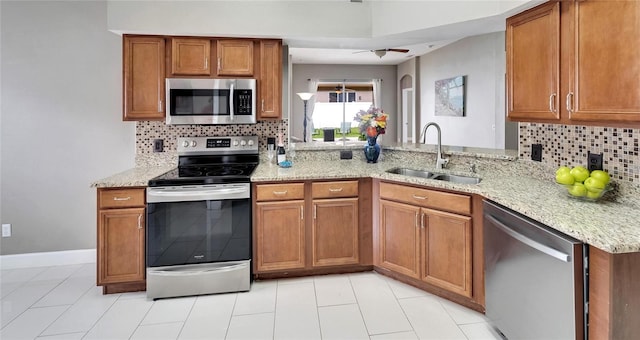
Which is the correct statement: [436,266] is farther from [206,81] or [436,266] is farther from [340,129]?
[340,129]

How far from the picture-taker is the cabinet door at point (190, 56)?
124 inches

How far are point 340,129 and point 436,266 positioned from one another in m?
6.71

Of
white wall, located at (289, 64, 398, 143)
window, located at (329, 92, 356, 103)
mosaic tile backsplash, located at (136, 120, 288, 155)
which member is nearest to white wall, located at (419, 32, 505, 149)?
white wall, located at (289, 64, 398, 143)

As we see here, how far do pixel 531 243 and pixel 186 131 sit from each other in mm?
2960

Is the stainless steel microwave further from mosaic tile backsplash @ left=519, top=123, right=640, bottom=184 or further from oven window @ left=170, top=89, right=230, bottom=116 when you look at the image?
mosaic tile backsplash @ left=519, top=123, right=640, bottom=184

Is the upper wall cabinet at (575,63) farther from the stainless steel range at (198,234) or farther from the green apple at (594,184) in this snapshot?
the stainless steel range at (198,234)

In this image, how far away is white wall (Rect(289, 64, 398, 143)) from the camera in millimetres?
8789

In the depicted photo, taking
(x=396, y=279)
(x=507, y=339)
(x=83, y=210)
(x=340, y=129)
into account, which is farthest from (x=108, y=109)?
(x=340, y=129)

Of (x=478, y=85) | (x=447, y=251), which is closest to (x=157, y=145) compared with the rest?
(x=447, y=251)

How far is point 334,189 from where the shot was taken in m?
2.98

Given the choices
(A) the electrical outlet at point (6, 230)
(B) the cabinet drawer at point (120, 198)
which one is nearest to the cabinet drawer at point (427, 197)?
(B) the cabinet drawer at point (120, 198)

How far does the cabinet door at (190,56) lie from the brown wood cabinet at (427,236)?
6.14 feet

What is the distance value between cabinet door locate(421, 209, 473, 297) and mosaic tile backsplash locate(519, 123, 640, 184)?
0.74 metres

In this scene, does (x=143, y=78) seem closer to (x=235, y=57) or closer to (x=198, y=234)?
(x=235, y=57)
